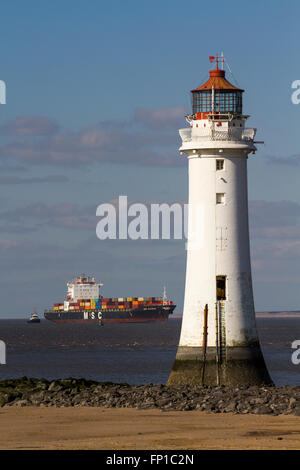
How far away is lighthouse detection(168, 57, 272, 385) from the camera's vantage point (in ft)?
115

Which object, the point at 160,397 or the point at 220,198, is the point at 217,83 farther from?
the point at 160,397

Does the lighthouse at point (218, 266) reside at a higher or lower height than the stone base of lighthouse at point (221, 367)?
higher

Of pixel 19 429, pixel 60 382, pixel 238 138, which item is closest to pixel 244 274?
pixel 238 138

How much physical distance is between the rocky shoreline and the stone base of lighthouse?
2.64ft

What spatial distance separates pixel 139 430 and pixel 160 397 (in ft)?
18.9

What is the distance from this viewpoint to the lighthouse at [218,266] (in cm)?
3494

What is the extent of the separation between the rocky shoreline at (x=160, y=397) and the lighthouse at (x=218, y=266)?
1.17 meters

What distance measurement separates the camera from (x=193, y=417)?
1062 inches

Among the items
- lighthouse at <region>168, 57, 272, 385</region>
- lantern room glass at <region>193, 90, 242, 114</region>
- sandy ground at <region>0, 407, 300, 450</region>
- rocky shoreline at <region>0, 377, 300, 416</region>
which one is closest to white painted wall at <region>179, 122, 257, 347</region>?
lighthouse at <region>168, 57, 272, 385</region>

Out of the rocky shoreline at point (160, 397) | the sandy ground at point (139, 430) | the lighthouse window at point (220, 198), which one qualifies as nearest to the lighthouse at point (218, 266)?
the lighthouse window at point (220, 198)

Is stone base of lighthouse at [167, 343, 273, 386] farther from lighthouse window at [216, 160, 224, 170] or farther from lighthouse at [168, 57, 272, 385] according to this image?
lighthouse window at [216, 160, 224, 170]

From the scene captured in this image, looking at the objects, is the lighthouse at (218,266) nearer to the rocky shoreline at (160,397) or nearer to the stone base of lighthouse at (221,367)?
the stone base of lighthouse at (221,367)
